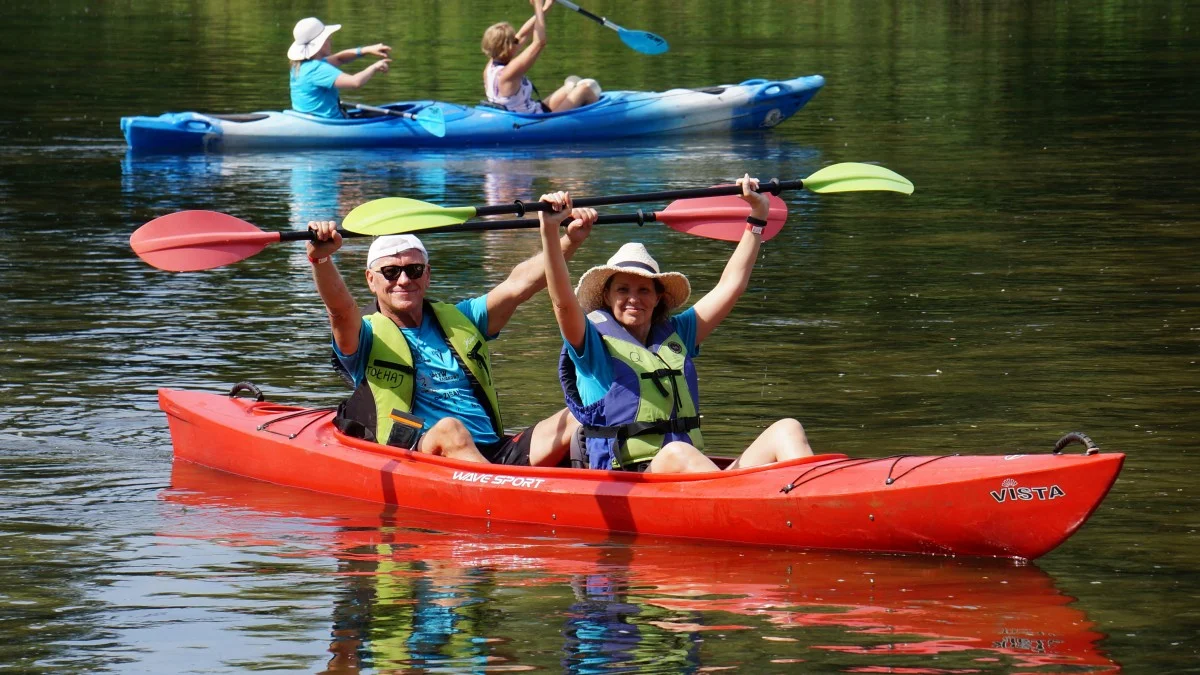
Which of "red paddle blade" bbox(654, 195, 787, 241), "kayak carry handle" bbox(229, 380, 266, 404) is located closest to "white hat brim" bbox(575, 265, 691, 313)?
"red paddle blade" bbox(654, 195, 787, 241)

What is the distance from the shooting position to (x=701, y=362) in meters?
10.1

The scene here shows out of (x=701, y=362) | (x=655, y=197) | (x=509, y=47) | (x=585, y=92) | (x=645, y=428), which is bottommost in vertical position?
(x=701, y=362)

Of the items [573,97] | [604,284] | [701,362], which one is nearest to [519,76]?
[573,97]

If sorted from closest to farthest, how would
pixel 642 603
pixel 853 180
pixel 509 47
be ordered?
pixel 642 603
pixel 853 180
pixel 509 47

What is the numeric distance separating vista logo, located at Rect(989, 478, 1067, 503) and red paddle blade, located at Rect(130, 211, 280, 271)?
3.25m

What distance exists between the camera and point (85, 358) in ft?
33.8

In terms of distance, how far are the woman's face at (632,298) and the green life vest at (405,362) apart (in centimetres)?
72

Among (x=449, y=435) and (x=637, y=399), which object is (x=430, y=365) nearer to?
(x=449, y=435)

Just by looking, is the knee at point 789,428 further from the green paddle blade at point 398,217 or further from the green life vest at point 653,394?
the green paddle blade at point 398,217

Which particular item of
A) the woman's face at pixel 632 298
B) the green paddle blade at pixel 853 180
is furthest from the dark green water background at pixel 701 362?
the green paddle blade at pixel 853 180

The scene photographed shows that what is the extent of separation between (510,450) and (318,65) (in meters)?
10.3

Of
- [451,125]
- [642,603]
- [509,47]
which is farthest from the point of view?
[451,125]

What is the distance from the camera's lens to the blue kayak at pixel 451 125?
18.0 metres

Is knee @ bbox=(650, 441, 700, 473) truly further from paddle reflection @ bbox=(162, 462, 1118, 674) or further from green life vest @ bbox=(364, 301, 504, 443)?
green life vest @ bbox=(364, 301, 504, 443)
